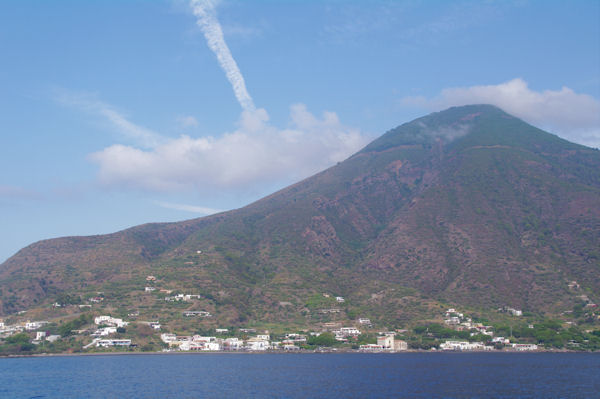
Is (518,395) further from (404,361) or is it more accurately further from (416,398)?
(404,361)

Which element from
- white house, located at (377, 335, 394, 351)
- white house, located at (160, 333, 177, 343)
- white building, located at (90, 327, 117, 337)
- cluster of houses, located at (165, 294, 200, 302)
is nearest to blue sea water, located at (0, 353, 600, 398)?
white building, located at (90, 327, 117, 337)

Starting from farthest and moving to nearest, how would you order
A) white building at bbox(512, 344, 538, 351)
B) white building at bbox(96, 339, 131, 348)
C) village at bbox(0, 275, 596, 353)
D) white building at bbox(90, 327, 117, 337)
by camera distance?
white building at bbox(90, 327, 117, 337) → village at bbox(0, 275, 596, 353) → white building at bbox(512, 344, 538, 351) → white building at bbox(96, 339, 131, 348)

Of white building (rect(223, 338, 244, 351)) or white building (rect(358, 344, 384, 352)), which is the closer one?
white building (rect(358, 344, 384, 352))

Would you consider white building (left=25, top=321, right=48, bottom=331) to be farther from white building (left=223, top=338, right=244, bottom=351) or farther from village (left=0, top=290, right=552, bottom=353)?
white building (left=223, top=338, right=244, bottom=351)

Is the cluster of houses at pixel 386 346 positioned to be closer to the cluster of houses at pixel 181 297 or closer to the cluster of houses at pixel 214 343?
the cluster of houses at pixel 214 343

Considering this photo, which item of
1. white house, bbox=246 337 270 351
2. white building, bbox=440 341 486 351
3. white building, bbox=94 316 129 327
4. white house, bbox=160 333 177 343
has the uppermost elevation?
white building, bbox=94 316 129 327

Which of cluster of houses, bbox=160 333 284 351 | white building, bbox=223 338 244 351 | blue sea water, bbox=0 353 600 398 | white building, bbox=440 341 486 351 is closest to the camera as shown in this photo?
blue sea water, bbox=0 353 600 398

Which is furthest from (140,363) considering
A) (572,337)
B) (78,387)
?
(572,337)

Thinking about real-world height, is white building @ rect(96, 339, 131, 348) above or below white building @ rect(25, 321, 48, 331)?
below
